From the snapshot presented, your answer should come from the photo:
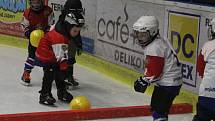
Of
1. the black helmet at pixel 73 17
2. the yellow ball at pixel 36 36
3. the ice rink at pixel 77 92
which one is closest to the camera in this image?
the black helmet at pixel 73 17

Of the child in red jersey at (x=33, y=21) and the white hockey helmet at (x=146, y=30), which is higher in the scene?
the white hockey helmet at (x=146, y=30)

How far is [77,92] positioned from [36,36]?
0.82 metres

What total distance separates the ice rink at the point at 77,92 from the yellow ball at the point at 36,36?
559mm

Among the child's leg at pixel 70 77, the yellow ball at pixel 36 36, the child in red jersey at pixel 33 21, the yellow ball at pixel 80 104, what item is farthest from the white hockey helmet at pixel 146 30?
the child in red jersey at pixel 33 21

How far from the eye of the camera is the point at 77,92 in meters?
6.30

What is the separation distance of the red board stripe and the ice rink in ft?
0.32

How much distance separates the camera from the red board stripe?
4.80m

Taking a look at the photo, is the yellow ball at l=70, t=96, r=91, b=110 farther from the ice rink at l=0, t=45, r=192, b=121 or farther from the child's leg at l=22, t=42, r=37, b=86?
the child's leg at l=22, t=42, r=37, b=86

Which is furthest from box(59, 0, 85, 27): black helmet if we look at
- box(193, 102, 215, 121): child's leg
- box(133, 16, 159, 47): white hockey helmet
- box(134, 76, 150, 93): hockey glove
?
box(193, 102, 215, 121): child's leg

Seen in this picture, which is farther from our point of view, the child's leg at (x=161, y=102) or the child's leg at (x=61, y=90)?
the child's leg at (x=61, y=90)

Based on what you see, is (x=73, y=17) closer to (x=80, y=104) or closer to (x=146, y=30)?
(x=80, y=104)

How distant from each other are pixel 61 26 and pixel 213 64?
188 centimetres

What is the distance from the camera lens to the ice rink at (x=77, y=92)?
5469mm

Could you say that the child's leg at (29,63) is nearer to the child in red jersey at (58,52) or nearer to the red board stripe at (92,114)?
the child in red jersey at (58,52)
